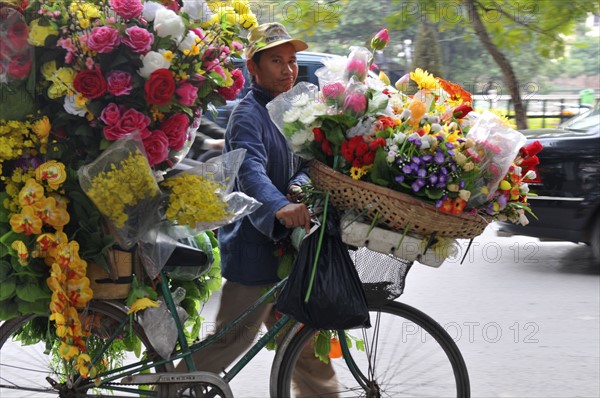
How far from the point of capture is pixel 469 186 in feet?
8.50

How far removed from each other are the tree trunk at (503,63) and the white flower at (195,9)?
6.17 m

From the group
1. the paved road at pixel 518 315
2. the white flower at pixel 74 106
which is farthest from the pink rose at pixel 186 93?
the paved road at pixel 518 315

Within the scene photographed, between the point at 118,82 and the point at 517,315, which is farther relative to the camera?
the point at 517,315

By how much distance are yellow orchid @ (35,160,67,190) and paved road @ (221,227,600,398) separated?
1.84 meters

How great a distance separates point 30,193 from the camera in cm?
269

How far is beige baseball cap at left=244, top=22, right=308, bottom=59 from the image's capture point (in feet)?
10.1

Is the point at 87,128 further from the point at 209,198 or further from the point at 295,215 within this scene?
the point at 295,215

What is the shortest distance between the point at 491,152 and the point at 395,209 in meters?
0.36

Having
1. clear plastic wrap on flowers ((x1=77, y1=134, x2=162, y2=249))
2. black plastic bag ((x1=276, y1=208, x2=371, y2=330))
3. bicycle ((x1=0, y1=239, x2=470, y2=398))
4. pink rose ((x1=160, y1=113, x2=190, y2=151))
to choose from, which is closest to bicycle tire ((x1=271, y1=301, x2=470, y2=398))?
bicycle ((x1=0, y1=239, x2=470, y2=398))

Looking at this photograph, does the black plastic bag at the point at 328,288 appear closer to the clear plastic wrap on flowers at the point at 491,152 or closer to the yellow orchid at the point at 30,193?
the clear plastic wrap on flowers at the point at 491,152

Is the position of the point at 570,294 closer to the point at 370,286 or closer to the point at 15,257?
the point at 370,286

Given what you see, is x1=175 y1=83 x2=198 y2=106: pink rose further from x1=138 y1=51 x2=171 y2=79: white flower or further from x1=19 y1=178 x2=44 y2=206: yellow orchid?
x1=19 y1=178 x2=44 y2=206: yellow orchid

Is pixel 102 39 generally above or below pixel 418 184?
above

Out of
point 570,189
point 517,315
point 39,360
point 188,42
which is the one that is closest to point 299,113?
point 188,42
